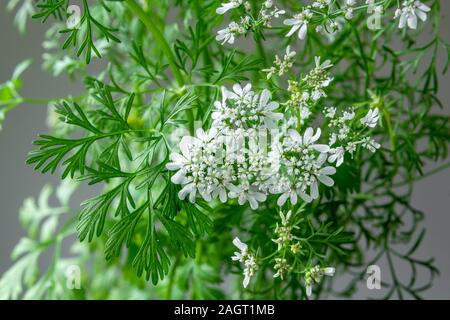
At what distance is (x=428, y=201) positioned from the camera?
Result: 162 centimetres

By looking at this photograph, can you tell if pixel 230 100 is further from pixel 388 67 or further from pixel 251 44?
pixel 388 67

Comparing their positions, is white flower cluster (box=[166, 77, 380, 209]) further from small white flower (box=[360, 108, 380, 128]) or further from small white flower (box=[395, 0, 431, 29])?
small white flower (box=[395, 0, 431, 29])

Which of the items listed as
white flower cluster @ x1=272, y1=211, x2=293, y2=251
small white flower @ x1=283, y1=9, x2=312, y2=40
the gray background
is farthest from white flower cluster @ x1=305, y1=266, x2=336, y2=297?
the gray background

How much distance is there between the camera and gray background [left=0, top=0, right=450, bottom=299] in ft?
5.07

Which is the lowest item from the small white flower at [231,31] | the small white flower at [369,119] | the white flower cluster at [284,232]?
the white flower cluster at [284,232]

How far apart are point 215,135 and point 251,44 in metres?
0.90

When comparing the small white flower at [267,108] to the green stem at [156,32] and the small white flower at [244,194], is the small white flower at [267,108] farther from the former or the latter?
the green stem at [156,32]

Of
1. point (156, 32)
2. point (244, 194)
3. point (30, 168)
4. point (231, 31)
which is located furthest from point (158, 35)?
point (30, 168)

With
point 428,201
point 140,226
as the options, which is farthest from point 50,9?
point 428,201

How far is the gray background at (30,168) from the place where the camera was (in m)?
1.55

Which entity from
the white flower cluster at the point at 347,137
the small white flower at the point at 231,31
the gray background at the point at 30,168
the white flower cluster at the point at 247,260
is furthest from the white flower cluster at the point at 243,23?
the gray background at the point at 30,168

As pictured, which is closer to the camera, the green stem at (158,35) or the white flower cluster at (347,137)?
the white flower cluster at (347,137)
